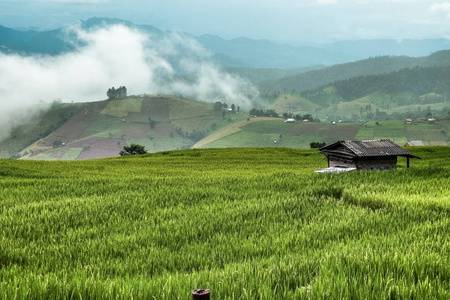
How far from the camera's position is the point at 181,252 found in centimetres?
903

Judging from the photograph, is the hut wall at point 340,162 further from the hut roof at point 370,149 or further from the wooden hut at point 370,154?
the hut roof at point 370,149

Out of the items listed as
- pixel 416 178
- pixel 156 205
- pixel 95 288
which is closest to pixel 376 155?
pixel 416 178

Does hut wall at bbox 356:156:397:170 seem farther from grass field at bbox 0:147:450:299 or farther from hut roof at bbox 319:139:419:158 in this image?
grass field at bbox 0:147:450:299

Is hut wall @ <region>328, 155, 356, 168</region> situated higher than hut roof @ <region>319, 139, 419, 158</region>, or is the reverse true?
hut roof @ <region>319, 139, 419, 158</region>

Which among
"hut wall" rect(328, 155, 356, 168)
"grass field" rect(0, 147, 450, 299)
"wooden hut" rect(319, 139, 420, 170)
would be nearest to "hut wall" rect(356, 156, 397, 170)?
"wooden hut" rect(319, 139, 420, 170)

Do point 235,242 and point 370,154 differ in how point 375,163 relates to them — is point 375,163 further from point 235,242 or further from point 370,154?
point 235,242

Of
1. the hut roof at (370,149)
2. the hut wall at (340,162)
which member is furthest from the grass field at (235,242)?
the hut wall at (340,162)

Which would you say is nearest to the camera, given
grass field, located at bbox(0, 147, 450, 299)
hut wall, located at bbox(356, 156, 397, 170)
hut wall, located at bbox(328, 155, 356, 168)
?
grass field, located at bbox(0, 147, 450, 299)

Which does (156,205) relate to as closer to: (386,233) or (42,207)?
(42,207)

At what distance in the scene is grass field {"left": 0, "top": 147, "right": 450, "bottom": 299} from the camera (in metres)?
5.50

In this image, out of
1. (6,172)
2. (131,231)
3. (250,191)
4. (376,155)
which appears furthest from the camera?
(376,155)

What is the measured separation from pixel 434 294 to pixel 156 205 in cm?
1137

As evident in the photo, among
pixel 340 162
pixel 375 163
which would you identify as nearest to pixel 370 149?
pixel 375 163

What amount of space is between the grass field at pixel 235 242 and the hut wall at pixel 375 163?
1314 cm
